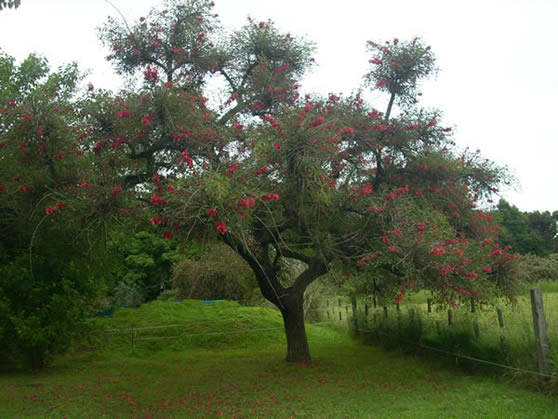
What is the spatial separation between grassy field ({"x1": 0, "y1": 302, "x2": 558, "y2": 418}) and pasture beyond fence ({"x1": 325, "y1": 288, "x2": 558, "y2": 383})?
1.67 ft

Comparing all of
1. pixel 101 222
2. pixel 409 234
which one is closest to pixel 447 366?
pixel 409 234

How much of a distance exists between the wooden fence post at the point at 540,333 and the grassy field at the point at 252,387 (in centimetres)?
55

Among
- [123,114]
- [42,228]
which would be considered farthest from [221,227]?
[42,228]

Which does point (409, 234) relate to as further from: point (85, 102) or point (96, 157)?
point (85, 102)

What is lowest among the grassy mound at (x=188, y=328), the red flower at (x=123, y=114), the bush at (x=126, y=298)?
the grassy mound at (x=188, y=328)

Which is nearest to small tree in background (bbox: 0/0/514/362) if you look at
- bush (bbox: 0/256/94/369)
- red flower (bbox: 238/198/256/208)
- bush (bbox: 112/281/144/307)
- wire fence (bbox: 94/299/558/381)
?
red flower (bbox: 238/198/256/208)

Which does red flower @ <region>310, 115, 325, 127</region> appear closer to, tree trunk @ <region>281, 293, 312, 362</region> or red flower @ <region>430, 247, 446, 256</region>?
red flower @ <region>430, 247, 446, 256</region>

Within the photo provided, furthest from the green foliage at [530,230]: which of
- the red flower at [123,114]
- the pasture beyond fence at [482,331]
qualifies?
the red flower at [123,114]

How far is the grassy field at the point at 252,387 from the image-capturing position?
730 cm

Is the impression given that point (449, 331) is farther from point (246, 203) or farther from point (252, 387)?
point (246, 203)

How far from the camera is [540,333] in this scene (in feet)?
27.5

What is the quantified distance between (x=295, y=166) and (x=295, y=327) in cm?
511

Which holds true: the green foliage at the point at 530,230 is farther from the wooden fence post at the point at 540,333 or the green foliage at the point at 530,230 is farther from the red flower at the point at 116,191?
the red flower at the point at 116,191

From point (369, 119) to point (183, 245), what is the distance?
4.98 m
